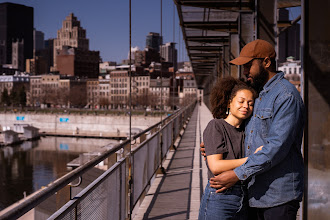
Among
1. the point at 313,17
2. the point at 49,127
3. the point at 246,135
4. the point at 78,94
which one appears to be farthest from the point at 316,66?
the point at 78,94

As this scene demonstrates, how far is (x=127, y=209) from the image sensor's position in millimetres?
Answer: 5094

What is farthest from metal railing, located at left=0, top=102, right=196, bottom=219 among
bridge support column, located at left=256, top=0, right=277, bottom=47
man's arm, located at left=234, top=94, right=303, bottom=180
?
bridge support column, located at left=256, top=0, right=277, bottom=47

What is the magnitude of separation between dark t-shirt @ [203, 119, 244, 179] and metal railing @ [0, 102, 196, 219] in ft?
3.25

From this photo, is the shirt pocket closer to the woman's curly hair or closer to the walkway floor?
the woman's curly hair

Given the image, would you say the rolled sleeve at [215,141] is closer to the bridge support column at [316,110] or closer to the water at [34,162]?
the bridge support column at [316,110]

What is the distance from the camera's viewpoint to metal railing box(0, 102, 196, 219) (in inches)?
101

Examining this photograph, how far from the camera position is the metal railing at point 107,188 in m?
2.57

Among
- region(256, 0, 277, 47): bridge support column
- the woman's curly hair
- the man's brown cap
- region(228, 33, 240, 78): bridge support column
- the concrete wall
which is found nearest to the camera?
the man's brown cap

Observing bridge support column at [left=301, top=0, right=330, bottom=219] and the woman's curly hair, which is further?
bridge support column at [left=301, top=0, right=330, bottom=219]

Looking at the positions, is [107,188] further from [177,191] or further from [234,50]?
[234,50]

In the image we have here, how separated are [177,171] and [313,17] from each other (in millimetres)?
5968

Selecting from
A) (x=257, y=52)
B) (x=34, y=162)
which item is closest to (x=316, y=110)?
(x=257, y=52)

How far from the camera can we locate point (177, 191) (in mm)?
7137

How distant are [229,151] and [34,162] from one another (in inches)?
2881
